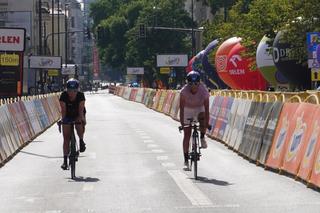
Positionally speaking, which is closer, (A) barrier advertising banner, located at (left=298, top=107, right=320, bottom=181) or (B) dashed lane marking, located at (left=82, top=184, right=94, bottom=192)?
(A) barrier advertising banner, located at (left=298, top=107, right=320, bottom=181)

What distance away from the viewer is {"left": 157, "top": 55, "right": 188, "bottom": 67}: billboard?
273 feet

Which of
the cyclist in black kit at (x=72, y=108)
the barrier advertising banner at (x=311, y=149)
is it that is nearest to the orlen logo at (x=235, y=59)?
the cyclist in black kit at (x=72, y=108)

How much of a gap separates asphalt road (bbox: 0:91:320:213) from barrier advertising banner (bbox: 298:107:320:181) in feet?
0.74

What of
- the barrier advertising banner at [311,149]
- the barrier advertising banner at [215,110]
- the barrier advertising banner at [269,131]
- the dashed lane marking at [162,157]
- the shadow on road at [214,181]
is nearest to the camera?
the barrier advertising banner at [311,149]

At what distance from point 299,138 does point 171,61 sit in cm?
7007

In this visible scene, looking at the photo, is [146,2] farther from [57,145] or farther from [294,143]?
[294,143]

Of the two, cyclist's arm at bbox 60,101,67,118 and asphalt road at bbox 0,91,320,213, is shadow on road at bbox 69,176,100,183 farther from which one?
cyclist's arm at bbox 60,101,67,118

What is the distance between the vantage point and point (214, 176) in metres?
14.3

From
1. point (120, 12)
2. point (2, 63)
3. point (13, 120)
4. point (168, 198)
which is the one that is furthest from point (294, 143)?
point (120, 12)

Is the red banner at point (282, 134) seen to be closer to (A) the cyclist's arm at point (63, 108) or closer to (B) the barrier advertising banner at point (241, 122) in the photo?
(B) the barrier advertising banner at point (241, 122)

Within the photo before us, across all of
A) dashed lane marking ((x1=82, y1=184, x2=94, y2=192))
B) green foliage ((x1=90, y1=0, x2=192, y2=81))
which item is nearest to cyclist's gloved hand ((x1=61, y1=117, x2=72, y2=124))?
dashed lane marking ((x1=82, y1=184, x2=94, y2=192))

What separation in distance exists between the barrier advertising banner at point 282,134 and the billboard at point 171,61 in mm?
68168

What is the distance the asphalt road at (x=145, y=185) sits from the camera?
34.9 feet

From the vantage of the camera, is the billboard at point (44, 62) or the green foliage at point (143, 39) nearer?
the billboard at point (44, 62)
